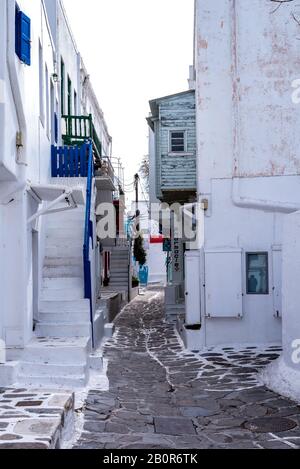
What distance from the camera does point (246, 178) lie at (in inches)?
544

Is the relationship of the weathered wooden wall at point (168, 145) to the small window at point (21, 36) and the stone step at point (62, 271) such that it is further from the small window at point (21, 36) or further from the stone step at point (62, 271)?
the small window at point (21, 36)

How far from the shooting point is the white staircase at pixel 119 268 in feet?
90.0

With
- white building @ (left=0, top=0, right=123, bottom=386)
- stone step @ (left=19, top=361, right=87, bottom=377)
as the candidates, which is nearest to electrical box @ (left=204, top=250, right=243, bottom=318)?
white building @ (left=0, top=0, right=123, bottom=386)

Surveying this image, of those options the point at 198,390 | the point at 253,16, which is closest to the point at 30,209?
the point at 198,390

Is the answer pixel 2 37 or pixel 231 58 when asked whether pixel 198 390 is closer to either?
pixel 2 37

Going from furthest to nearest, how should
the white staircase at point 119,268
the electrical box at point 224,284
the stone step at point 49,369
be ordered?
the white staircase at point 119,268 < the electrical box at point 224,284 < the stone step at point 49,369

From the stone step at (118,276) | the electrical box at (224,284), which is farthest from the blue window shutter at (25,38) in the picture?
the stone step at (118,276)

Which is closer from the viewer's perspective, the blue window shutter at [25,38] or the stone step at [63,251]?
the blue window shutter at [25,38]

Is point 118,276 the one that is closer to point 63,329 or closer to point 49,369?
point 63,329

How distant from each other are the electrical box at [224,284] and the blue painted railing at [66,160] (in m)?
3.70

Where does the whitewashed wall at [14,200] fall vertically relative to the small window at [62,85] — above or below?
below

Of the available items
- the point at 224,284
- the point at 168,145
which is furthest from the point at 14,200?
the point at 168,145

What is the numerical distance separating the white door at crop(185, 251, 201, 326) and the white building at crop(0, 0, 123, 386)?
2.06m

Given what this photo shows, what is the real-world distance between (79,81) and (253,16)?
35.3 ft
